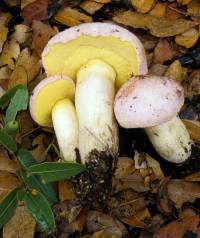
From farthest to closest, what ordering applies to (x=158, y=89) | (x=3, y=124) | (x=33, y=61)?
(x=33, y=61) < (x=3, y=124) < (x=158, y=89)

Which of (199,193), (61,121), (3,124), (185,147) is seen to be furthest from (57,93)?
(199,193)

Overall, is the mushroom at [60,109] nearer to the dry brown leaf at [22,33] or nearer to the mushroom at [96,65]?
the mushroom at [96,65]

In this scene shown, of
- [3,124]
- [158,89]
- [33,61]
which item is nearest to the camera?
[158,89]

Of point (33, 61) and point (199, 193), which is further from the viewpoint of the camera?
point (33, 61)

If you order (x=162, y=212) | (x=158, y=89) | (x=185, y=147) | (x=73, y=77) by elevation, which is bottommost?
(x=162, y=212)

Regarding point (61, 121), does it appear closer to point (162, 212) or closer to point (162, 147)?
point (162, 147)

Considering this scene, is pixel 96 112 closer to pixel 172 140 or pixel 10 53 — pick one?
pixel 172 140

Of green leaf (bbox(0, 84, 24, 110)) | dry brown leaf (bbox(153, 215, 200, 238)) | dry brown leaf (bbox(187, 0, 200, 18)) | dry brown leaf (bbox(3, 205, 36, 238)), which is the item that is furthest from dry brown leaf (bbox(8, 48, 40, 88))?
dry brown leaf (bbox(153, 215, 200, 238))

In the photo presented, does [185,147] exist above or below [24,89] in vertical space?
below
